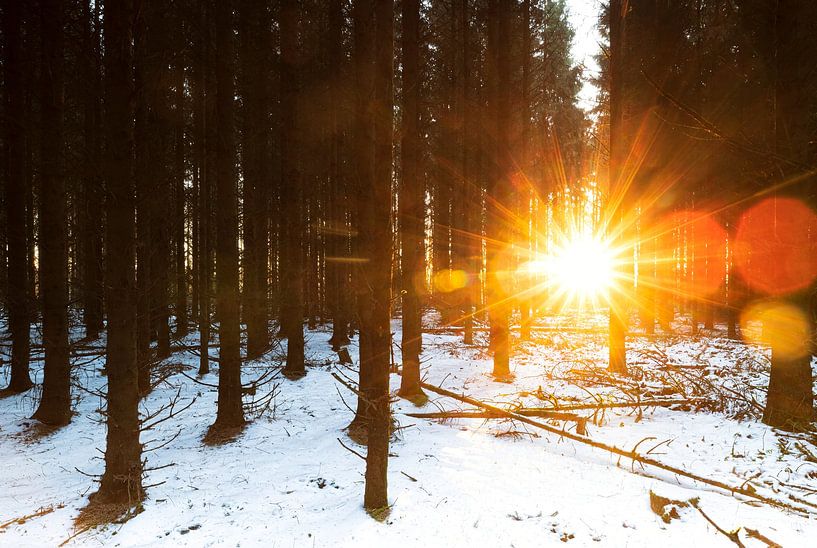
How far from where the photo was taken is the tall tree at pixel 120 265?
4.39 m

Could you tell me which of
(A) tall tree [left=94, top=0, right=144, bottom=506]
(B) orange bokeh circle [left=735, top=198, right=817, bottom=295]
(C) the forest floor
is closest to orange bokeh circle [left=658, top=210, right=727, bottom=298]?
(B) orange bokeh circle [left=735, top=198, right=817, bottom=295]

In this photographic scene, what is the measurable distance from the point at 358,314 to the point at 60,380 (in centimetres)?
687

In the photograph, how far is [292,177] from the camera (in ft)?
35.1

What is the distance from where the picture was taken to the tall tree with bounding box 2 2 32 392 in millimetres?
7812

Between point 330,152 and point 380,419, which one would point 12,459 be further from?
point 330,152

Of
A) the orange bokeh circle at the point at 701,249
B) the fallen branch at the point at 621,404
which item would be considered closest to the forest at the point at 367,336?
the fallen branch at the point at 621,404

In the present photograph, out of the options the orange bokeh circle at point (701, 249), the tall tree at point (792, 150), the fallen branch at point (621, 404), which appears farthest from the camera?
the orange bokeh circle at point (701, 249)

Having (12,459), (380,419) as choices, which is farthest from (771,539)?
(12,459)

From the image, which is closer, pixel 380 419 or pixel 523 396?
pixel 380 419

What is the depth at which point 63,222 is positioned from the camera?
25.1ft

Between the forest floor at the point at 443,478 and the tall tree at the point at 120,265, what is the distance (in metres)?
0.39

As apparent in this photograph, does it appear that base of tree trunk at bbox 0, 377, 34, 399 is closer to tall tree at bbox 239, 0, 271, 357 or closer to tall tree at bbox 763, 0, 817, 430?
tall tree at bbox 239, 0, 271, 357

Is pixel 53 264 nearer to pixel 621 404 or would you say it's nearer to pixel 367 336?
pixel 367 336

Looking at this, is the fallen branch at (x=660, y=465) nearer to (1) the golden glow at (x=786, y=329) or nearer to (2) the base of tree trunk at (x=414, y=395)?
(2) the base of tree trunk at (x=414, y=395)
